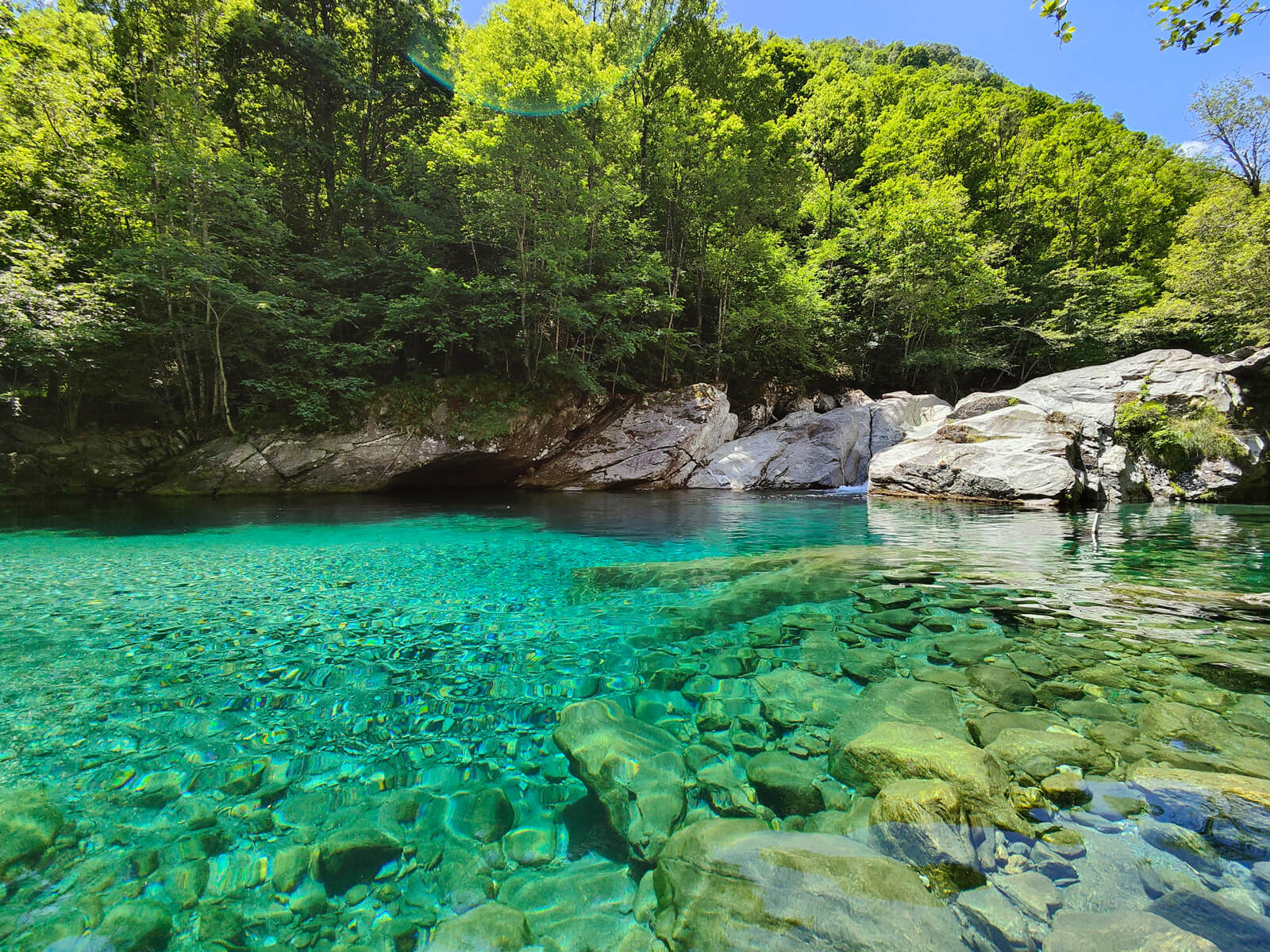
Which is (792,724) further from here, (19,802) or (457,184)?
(457,184)

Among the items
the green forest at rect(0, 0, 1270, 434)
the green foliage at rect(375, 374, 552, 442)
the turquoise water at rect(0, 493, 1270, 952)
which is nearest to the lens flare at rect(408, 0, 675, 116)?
the green forest at rect(0, 0, 1270, 434)

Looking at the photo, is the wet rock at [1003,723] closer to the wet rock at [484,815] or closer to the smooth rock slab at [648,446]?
the wet rock at [484,815]

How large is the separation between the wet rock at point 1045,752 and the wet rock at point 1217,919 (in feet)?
2.13

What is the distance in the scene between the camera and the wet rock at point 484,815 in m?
2.06

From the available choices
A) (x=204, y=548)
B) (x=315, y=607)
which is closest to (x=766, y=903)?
(x=315, y=607)

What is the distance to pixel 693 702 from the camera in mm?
3080

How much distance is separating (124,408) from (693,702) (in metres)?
22.6

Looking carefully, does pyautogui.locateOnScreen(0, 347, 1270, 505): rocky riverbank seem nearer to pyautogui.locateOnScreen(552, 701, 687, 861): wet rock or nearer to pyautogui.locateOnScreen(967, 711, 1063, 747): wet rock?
pyautogui.locateOnScreen(967, 711, 1063, 747): wet rock

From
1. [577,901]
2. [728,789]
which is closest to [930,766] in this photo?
[728,789]

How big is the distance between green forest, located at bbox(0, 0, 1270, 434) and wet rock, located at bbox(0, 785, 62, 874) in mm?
15534

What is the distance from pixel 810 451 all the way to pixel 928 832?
60.7ft

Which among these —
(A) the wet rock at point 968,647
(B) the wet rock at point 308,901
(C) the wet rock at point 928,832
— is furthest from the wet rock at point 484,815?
(A) the wet rock at point 968,647

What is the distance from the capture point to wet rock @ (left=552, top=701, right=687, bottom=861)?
2088mm

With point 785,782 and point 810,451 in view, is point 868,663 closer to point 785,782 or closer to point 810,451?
point 785,782
